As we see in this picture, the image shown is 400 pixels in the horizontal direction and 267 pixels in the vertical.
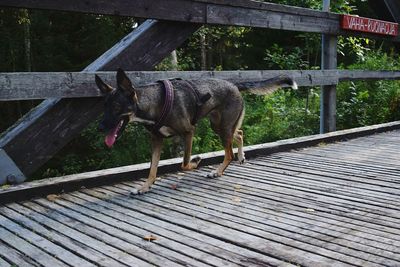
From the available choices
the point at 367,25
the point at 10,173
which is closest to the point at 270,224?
the point at 10,173

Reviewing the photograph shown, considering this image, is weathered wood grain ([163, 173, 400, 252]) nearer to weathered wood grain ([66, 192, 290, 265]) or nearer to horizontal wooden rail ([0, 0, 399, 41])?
weathered wood grain ([66, 192, 290, 265])

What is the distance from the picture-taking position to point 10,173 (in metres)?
4.22

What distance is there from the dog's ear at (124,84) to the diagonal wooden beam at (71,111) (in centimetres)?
63

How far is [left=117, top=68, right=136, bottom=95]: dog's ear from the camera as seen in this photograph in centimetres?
391

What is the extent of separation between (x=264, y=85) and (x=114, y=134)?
93.6 inches

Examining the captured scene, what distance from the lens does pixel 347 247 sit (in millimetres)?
2967

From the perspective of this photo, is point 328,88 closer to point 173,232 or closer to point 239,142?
point 239,142

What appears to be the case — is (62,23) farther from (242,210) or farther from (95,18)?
(242,210)

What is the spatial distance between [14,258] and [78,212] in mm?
997

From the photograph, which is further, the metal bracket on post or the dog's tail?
the dog's tail

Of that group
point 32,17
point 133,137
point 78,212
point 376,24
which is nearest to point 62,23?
point 32,17

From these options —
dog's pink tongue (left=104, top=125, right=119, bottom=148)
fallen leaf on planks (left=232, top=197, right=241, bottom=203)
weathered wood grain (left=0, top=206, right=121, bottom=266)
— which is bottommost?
fallen leaf on planks (left=232, top=197, right=241, bottom=203)

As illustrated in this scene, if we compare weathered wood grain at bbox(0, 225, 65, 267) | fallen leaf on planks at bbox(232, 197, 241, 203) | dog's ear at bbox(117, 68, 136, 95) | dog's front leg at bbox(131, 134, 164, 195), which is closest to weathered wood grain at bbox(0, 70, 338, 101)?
dog's ear at bbox(117, 68, 136, 95)

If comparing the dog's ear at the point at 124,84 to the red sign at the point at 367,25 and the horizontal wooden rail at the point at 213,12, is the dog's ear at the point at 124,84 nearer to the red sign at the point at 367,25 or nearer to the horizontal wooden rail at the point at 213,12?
the horizontal wooden rail at the point at 213,12
